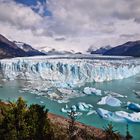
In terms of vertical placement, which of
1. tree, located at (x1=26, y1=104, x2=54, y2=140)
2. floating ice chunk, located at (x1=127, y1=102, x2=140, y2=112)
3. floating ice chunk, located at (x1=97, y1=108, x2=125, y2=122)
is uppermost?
tree, located at (x1=26, y1=104, x2=54, y2=140)

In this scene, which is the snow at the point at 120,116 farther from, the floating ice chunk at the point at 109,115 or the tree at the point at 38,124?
the tree at the point at 38,124

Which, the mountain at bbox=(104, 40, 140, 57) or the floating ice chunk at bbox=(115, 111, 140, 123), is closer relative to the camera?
the floating ice chunk at bbox=(115, 111, 140, 123)

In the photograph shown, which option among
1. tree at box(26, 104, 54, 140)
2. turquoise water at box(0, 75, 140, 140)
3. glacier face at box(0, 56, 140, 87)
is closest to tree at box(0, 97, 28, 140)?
tree at box(26, 104, 54, 140)

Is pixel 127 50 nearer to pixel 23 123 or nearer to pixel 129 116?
pixel 129 116

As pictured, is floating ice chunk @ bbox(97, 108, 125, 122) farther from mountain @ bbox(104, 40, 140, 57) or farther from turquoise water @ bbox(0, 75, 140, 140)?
mountain @ bbox(104, 40, 140, 57)

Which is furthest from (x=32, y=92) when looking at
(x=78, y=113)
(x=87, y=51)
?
(x=87, y=51)

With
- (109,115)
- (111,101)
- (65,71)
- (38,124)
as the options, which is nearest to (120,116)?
(109,115)

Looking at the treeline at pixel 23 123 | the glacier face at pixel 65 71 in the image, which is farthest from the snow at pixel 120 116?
the glacier face at pixel 65 71
